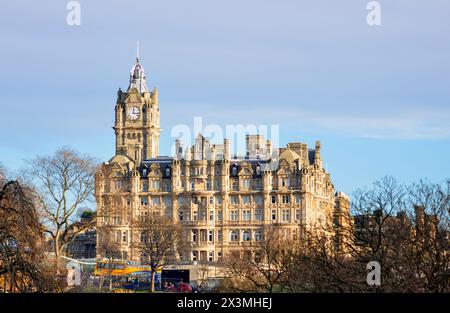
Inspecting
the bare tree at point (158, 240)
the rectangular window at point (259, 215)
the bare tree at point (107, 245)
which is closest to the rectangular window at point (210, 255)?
the rectangular window at point (259, 215)

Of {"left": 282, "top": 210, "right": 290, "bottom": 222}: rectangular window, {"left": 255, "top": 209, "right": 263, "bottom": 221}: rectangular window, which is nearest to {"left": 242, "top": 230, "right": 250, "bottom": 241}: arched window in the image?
{"left": 255, "top": 209, "right": 263, "bottom": 221}: rectangular window

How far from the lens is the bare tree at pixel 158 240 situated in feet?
410

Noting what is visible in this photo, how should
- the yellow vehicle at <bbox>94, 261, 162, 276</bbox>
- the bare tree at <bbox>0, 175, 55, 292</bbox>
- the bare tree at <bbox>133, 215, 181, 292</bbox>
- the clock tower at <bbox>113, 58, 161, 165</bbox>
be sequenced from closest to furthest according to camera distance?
the bare tree at <bbox>0, 175, 55, 292</bbox>
the yellow vehicle at <bbox>94, 261, 162, 276</bbox>
the bare tree at <bbox>133, 215, 181, 292</bbox>
the clock tower at <bbox>113, 58, 161, 165</bbox>

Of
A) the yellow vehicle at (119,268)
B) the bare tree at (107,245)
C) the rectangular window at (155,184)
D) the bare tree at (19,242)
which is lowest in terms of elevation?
the yellow vehicle at (119,268)

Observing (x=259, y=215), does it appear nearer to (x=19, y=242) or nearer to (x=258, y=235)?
(x=258, y=235)

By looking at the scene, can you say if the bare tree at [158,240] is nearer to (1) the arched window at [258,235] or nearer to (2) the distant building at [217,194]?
(2) the distant building at [217,194]

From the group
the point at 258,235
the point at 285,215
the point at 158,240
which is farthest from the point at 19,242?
the point at 285,215

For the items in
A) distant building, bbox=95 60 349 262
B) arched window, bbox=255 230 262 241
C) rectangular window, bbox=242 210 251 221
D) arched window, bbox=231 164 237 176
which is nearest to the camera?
arched window, bbox=255 230 262 241

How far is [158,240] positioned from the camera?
130250 millimetres

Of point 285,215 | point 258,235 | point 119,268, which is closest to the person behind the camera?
point 119,268

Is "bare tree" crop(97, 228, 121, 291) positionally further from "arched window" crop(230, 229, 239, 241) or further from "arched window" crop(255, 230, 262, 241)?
"arched window" crop(255, 230, 262, 241)

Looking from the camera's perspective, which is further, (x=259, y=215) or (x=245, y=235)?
(x=259, y=215)

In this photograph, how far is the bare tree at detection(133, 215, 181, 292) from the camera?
125062 mm

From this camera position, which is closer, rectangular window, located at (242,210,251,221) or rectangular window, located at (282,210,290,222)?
rectangular window, located at (282,210,290,222)
